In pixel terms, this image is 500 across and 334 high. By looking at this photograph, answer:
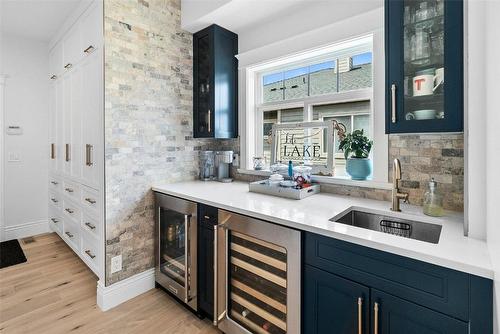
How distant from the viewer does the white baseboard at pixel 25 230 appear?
11.0 ft

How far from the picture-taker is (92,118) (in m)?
2.22

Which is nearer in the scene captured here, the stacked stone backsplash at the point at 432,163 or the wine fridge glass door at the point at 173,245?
the stacked stone backsplash at the point at 432,163

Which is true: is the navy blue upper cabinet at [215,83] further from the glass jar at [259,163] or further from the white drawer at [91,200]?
the white drawer at [91,200]

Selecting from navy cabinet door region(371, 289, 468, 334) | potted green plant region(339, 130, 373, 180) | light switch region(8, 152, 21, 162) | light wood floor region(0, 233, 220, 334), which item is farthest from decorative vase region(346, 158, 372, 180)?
light switch region(8, 152, 21, 162)

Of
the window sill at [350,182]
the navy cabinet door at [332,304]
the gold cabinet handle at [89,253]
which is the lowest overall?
the gold cabinet handle at [89,253]

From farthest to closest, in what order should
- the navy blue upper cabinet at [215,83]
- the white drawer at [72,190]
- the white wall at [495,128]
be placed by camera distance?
the white drawer at [72,190] < the navy blue upper cabinet at [215,83] < the white wall at [495,128]

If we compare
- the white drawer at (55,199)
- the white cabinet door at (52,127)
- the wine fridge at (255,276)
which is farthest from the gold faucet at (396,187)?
the white cabinet door at (52,127)

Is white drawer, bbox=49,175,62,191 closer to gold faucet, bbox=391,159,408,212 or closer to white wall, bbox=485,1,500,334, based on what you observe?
gold faucet, bbox=391,159,408,212

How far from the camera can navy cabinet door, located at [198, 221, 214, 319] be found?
1.79 meters

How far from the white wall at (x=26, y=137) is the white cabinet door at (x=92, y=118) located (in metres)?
1.72

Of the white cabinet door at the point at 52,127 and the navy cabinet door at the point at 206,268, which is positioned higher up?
the white cabinet door at the point at 52,127

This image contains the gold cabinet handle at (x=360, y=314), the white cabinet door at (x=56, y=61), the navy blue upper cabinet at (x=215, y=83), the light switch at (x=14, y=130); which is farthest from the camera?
the light switch at (x=14, y=130)

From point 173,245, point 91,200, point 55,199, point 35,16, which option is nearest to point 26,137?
point 55,199

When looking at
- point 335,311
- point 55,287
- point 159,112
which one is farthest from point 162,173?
point 335,311
